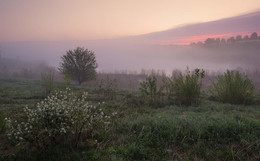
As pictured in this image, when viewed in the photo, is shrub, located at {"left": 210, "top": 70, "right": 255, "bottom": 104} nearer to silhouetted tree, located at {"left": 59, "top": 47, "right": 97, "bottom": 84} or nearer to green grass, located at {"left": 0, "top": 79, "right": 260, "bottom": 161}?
green grass, located at {"left": 0, "top": 79, "right": 260, "bottom": 161}

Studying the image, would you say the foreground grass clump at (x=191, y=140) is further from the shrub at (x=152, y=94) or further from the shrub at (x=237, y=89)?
the shrub at (x=237, y=89)

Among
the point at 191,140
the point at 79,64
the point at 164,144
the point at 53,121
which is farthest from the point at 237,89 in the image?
the point at 79,64

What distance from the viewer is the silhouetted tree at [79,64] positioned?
66.5 feet

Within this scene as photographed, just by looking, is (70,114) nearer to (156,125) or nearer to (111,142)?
(111,142)

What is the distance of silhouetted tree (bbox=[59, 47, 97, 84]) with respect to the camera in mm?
20266

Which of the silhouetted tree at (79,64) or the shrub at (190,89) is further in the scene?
the silhouetted tree at (79,64)

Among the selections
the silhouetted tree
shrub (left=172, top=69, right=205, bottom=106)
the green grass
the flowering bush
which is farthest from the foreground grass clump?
the silhouetted tree

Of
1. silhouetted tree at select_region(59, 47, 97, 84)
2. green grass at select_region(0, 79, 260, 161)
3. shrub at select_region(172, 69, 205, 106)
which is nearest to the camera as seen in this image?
green grass at select_region(0, 79, 260, 161)

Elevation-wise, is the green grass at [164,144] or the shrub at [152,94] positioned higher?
the shrub at [152,94]

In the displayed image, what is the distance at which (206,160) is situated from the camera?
2.99 metres

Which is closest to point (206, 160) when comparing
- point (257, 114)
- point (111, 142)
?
point (111, 142)

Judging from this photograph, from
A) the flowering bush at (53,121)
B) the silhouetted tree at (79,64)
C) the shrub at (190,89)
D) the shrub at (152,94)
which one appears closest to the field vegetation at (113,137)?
the flowering bush at (53,121)

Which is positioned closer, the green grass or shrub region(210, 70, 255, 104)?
the green grass

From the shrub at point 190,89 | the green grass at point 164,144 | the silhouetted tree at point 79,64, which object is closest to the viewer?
the green grass at point 164,144
